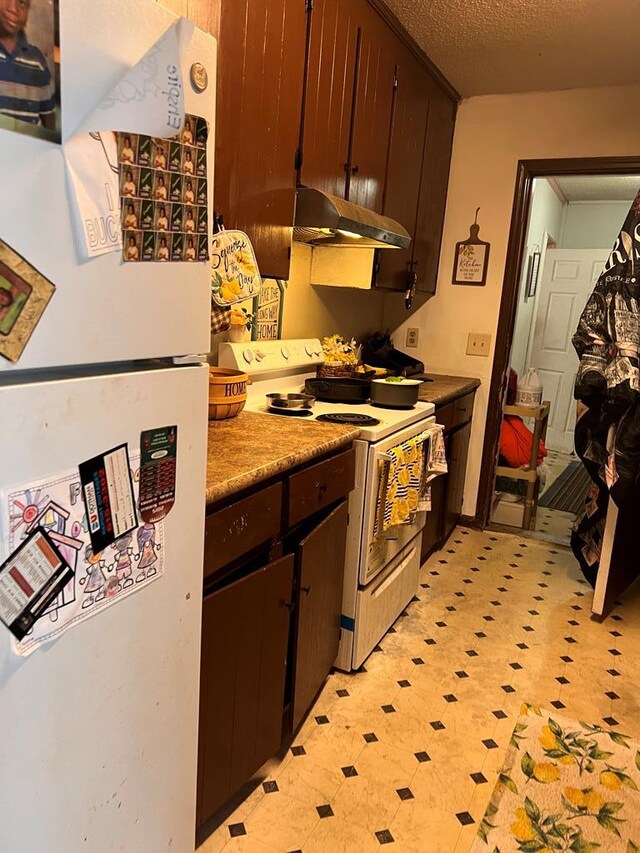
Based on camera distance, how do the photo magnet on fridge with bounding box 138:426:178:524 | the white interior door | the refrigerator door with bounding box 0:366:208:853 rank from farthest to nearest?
the white interior door
the photo magnet on fridge with bounding box 138:426:178:524
the refrigerator door with bounding box 0:366:208:853

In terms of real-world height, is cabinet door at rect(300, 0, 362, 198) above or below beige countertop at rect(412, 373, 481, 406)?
above

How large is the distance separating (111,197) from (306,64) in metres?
1.52

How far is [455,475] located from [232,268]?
2.10m

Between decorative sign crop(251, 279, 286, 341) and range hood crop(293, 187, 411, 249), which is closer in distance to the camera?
range hood crop(293, 187, 411, 249)

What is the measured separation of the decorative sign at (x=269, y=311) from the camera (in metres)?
2.46

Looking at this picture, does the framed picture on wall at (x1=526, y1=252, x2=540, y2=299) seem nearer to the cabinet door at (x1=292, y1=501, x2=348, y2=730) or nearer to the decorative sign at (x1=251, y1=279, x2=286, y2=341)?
the decorative sign at (x1=251, y1=279, x2=286, y2=341)

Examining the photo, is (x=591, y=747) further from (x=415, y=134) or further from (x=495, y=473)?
(x=415, y=134)

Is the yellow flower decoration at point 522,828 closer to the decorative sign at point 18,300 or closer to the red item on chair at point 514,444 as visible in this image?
the decorative sign at point 18,300

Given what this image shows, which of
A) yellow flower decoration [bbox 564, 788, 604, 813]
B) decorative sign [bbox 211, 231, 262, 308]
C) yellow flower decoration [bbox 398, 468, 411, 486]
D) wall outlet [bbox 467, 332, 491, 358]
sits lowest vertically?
yellow flower decoration [bbox 564, 788, 604, 813]

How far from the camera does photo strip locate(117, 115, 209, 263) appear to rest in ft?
2.52

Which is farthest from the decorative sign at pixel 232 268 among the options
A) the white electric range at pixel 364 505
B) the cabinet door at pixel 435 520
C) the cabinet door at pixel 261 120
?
the cabinet door at pixel 435 520

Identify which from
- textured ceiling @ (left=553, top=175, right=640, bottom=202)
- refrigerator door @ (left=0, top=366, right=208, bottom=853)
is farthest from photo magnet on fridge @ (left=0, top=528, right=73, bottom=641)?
textured ceiling @ (left=553, top=175, right=640, bottom=202)

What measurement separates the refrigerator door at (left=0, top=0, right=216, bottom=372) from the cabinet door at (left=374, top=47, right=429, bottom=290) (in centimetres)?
202

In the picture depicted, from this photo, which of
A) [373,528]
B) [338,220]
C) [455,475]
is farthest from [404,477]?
[455,475]
